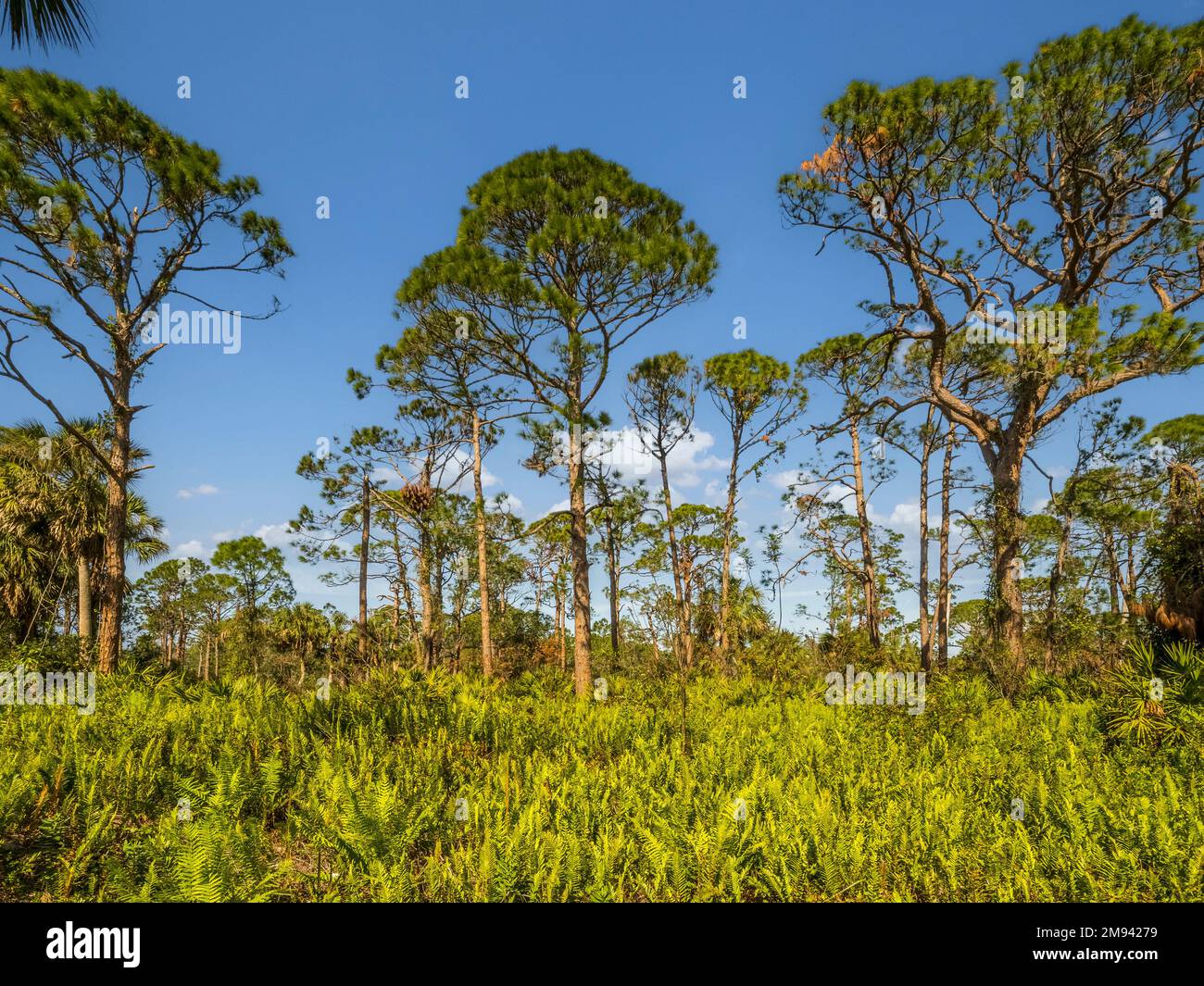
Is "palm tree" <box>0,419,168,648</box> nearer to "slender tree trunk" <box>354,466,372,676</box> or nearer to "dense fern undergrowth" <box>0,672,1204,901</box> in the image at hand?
"slender tree trunk" <box>354,466,372,676</box>

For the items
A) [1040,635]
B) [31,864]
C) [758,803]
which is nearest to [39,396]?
[31,864]

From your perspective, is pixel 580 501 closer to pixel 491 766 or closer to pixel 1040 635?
pixel 491 766

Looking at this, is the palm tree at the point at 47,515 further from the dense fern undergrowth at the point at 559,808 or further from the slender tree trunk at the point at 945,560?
the slender tree trunk at the point at 945,560

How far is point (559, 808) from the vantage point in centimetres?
494

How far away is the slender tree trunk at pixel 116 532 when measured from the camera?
1030 centimetres

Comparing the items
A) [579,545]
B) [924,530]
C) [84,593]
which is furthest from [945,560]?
[84,593]

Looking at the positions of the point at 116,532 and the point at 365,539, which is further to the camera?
the point at 365,539

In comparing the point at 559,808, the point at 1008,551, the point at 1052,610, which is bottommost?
the point at 559,808

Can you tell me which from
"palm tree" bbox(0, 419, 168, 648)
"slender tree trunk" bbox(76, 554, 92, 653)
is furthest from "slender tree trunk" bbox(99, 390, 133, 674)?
"slender tree trunk" bbox(76, 554, 92, 653)

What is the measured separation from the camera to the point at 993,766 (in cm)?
639

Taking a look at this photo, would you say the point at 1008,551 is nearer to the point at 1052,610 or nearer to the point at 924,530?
the point at 1052,610

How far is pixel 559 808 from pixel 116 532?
33.8 feet
